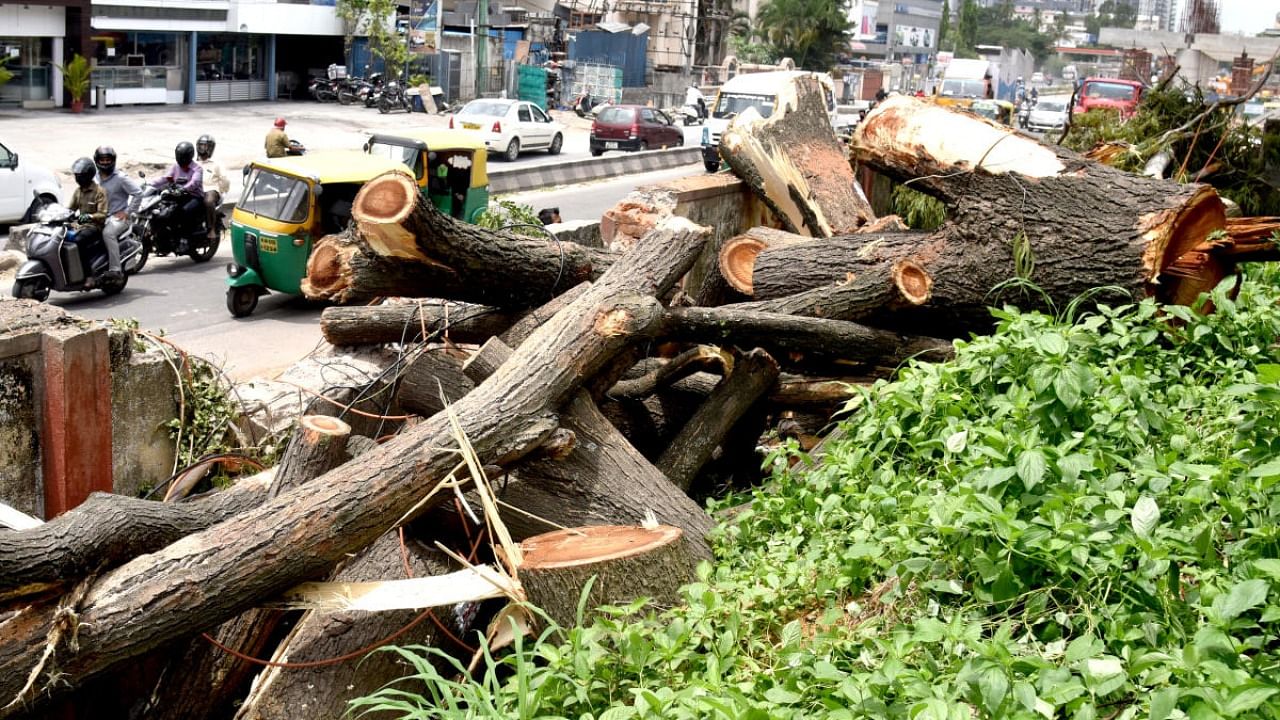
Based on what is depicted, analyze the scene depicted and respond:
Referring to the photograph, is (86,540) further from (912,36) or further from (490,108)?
(912,36)

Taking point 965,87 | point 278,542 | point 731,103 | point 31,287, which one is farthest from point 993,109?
point 278,542

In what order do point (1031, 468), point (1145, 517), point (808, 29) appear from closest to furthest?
point (1145, 517)
point (1031, 468)
point (808, 29)

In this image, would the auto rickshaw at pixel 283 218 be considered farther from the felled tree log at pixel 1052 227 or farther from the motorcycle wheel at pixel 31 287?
the felled tree log at pixel 1052 227

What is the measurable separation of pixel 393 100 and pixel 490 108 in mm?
9529

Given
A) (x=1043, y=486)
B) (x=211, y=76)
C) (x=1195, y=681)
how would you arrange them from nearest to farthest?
(x=1195, y=681) → (x=1043, y=486) → (x=211, y=76)

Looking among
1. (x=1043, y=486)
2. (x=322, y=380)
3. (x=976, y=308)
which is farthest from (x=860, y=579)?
(x=322, y=380)

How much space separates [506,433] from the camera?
5.43 meters

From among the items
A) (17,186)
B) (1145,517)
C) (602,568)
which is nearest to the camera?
(1145,517)

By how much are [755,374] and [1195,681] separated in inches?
148

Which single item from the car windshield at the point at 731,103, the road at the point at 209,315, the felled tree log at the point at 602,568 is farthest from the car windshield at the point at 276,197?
the car windshield at the point at 731,103

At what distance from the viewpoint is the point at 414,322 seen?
7.48 metres

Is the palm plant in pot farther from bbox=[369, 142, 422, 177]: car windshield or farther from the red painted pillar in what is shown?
the red painted pillar

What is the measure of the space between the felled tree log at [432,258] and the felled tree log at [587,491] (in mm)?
1317

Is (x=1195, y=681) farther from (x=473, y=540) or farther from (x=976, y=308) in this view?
(x=976, y=308)
